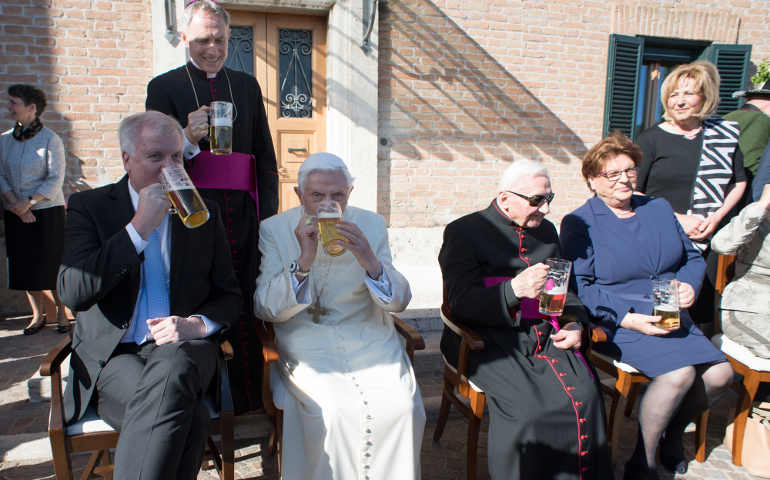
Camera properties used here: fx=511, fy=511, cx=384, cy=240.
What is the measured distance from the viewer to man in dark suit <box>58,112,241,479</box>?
70.9 inches

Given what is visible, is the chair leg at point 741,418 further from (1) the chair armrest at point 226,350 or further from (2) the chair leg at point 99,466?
(2) the chair leg at point 99,466

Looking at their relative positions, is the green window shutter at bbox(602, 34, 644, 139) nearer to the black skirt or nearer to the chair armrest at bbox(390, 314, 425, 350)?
the chair armrest at bbox(390, 314, 425, 350)

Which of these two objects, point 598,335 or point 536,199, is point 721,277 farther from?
point 536,199

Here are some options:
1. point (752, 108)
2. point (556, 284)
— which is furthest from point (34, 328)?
point (752, 108)

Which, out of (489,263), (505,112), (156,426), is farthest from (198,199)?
(505,112)

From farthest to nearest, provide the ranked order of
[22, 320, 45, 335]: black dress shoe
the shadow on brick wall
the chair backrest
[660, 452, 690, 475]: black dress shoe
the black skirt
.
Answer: the shadow on brick wall
[22, 320, 45, 335]: black dress shoe
the black skirt
the chair backrest
[660, 452, 690, 475]: black dress shoe

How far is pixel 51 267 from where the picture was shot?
479 cm

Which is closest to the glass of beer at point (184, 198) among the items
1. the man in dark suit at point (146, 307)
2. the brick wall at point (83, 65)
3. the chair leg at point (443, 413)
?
the man in dark suit at point (146, 307)

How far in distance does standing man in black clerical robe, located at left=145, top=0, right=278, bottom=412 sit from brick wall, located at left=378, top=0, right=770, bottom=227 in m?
3.32

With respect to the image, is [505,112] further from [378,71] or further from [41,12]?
[41,12]

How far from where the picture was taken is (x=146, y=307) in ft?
7.08

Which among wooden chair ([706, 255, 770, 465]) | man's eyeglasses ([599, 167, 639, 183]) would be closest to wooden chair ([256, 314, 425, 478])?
man's eyeglasses ([599, 167, 639, 183])

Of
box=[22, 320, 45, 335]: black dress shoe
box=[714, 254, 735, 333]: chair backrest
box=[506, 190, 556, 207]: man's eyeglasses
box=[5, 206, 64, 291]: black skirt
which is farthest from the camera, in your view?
box=[22, 320, 45, 335]: black dress shoe

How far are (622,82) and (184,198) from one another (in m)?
6.42
